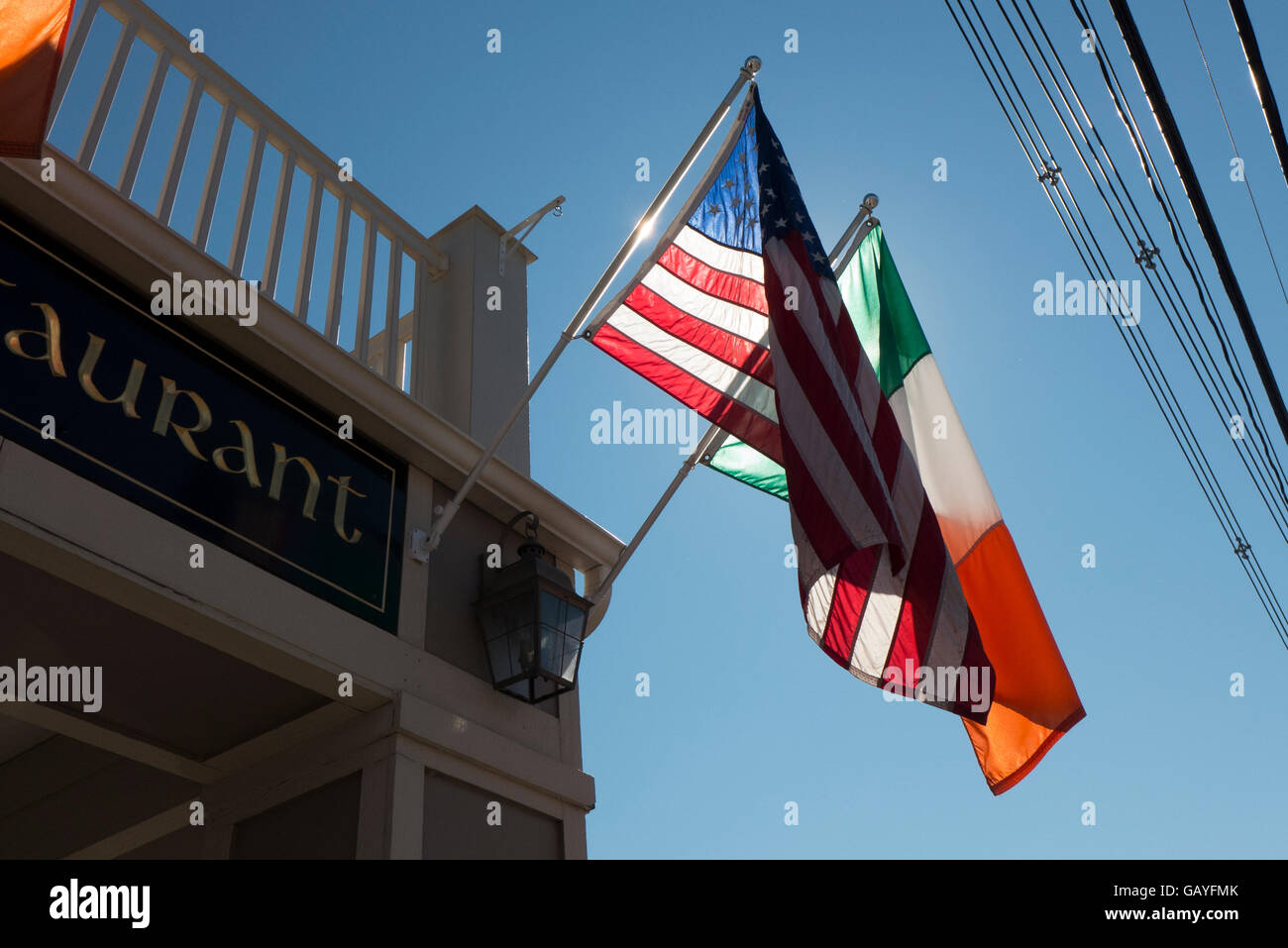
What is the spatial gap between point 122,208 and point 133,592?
4.58ft

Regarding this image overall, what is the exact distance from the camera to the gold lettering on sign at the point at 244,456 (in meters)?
4.39

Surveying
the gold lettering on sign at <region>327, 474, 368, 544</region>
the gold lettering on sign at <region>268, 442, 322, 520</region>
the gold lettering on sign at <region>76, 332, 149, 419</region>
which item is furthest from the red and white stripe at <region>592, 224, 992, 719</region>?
the gold lettering on sign at <region>76, 332, 149, 419</region>

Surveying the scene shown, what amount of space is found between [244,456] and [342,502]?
19.5 inches

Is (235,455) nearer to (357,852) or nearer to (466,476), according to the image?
(466,476)

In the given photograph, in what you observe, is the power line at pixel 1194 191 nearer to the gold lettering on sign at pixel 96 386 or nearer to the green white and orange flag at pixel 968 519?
the green white and orange flag at pixel 968 519

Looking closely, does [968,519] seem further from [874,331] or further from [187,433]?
[187,433]

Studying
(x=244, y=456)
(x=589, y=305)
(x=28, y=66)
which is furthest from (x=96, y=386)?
(x=589, y=305)

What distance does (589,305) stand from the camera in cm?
529

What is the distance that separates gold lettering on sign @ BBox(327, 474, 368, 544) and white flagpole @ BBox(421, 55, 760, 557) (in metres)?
0.36

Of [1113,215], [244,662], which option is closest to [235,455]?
[244,662]

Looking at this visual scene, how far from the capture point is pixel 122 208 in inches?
165

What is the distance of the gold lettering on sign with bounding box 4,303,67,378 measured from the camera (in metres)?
3.81
